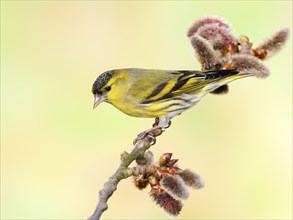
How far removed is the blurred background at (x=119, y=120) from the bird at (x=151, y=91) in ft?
6.23

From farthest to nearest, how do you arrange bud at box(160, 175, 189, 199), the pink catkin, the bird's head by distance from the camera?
the bird's head
the pink catkin
bud at box(160, 175, 189, 199)

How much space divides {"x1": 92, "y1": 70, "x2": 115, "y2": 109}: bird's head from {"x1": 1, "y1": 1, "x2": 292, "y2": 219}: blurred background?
207cm

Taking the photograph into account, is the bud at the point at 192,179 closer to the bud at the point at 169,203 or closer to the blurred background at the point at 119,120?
the bud at the point at 169,203

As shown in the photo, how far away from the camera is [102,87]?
4.37 metres

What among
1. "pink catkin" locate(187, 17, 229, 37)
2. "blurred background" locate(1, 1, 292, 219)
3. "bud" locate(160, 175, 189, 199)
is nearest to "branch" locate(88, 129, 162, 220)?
"bud" locate(160, 175, 189, 199)

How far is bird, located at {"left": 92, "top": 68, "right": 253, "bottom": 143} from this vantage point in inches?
172

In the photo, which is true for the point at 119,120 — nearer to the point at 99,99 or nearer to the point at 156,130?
the point at 99,99

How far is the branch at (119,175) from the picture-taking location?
2.25 metres

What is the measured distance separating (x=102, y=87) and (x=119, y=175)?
185cm

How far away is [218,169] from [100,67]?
6.22ft

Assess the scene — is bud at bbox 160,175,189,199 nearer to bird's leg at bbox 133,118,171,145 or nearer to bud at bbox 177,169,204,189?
bud at bbox 177,169,204,189

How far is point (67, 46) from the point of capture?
8.87 m

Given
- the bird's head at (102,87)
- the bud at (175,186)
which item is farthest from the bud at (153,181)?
the bird's head at (102,87)

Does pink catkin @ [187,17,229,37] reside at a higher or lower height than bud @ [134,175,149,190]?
higher
